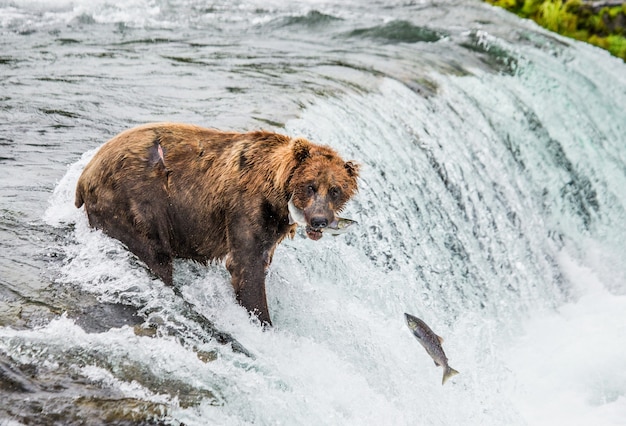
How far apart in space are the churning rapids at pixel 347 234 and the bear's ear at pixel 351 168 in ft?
2.94

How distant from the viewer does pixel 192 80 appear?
804 centimetres

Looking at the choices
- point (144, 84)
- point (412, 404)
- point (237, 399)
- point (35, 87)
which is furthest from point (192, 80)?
point (237, 399)

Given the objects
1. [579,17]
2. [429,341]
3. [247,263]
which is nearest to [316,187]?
[247,263]

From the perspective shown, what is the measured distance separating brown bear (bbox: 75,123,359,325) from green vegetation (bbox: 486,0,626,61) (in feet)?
34.8

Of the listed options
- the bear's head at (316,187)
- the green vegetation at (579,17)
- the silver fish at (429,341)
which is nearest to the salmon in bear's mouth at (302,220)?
the bear's head at (316,187)

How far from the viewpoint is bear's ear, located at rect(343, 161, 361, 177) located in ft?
14.2

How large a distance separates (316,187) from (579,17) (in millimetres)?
11528

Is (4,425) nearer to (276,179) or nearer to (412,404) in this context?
(276,179)

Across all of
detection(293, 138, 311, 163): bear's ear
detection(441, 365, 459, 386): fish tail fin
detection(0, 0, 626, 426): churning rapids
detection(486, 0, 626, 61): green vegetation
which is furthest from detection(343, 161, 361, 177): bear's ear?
detection(486, 0, 626, 61): green vegetation

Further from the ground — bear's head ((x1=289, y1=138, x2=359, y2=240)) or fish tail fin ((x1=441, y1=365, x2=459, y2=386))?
bear's head ((x1=289, y1=138, x2=359, y2=240))

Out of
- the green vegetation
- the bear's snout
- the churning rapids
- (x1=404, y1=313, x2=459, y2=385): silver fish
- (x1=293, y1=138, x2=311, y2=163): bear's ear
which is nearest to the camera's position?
the churning rapids

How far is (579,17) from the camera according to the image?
14.1m

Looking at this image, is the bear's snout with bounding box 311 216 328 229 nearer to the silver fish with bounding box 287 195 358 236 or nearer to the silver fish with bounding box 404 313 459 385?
the silver fish with bounding box 287 195 358 236

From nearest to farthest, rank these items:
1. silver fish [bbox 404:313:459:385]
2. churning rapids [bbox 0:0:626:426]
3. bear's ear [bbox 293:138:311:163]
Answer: churning rapids [bbox 0:0:626:426] → bear's ear [bbox 293:138:311:163] → silver fish [bbox 404:313:459:385]
